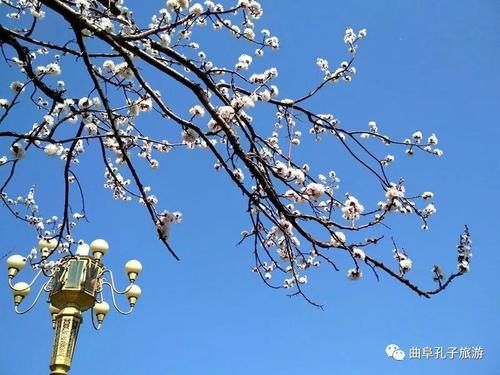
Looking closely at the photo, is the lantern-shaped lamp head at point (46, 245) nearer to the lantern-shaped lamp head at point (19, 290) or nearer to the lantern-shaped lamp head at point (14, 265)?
the lantern-shaped lamp head at point (14, 265)

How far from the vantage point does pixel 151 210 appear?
3041 millimetres

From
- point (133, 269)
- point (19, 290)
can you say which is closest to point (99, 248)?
point (133, 269)

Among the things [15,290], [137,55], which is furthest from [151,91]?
[15,290]

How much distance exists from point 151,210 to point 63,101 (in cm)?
98

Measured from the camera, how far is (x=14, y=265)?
5277mm

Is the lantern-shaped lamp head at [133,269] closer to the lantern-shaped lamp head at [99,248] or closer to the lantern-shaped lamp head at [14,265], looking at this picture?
the lantern-shaped lamp head at [99,248]

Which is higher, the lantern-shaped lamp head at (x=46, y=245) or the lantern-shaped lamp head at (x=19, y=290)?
the lantern-shaped lamp head at (x=46, y=245)

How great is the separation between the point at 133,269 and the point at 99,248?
46 centimetres

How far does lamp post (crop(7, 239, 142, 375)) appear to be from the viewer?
446 cm

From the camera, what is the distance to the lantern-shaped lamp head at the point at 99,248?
17.0ft

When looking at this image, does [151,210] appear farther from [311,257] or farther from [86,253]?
[86,253]

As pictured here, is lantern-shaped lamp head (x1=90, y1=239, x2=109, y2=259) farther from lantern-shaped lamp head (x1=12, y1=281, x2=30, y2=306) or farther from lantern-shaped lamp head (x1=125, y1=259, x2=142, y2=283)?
lantern-shaped lamp head (x1=12, y1=281, x2=30, y2=306)

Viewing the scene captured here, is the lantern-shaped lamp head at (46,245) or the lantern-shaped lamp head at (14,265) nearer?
the lantern-shaped lamp head at (46,245)

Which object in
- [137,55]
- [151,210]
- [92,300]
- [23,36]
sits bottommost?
[151,210]
